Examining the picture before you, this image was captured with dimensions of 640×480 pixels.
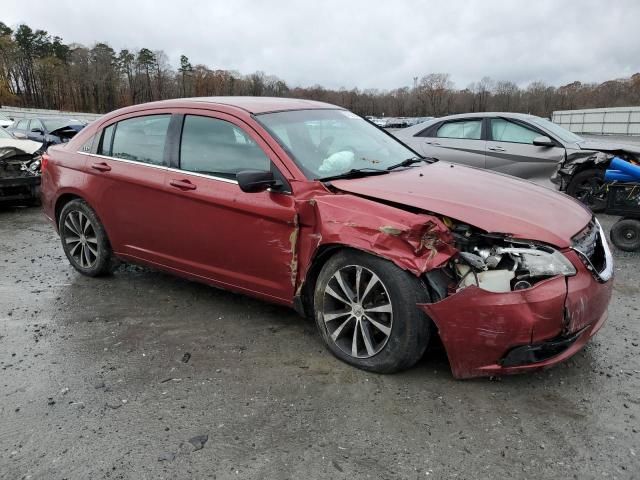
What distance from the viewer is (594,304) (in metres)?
2.98

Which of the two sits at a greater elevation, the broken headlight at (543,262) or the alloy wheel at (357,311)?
the broken headlight at (543,262)

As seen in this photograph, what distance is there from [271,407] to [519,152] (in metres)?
6.92

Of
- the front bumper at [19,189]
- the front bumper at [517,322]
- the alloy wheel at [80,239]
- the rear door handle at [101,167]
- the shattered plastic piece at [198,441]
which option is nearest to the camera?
the shattered plastic piece at [198,441]

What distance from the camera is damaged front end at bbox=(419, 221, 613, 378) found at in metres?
2.79

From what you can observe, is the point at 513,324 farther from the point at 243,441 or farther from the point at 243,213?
the point at 243,213

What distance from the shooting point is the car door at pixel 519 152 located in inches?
324

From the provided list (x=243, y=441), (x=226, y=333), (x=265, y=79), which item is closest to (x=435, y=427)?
(x=243, y=441)

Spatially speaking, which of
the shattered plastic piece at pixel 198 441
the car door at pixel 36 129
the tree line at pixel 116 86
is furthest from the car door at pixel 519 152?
the tree line at pixel 116 86

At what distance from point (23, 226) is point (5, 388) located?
5250 mm

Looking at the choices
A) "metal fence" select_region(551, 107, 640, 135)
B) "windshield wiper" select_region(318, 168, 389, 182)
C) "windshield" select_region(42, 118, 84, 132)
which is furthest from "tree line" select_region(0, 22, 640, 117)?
"windshield wiper" select_region(318, 168, 389, 182)

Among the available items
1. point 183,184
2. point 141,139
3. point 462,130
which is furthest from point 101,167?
point 462,130

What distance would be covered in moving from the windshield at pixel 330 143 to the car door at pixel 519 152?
449cm

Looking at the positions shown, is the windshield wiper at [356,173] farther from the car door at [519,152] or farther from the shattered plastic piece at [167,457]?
the car door at [519,152]

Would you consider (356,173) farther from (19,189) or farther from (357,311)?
(19,189)
